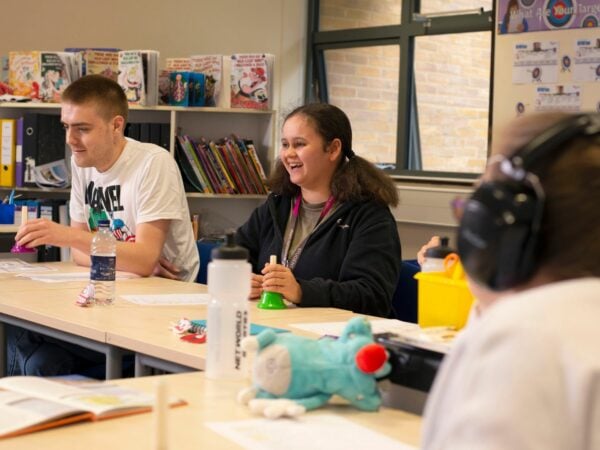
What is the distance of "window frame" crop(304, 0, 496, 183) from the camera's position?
5.23 meters

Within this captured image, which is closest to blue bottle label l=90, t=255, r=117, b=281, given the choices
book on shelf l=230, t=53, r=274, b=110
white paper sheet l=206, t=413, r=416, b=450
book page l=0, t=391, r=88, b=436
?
book page l=0, t=391, r=88, b=436

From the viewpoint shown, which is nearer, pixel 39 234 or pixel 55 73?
pixel 39 234

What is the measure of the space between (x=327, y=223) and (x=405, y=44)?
277 centimetres

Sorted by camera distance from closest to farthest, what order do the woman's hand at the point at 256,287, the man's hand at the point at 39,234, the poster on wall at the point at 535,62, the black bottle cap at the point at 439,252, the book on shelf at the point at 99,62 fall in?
the black bottle cap at the point at 439,252, the woman's hand at the point at 256,287, the man's hand at the point at 39,234, the poster on wall at the point at 535,62, the book on shelf at the point at 99,62

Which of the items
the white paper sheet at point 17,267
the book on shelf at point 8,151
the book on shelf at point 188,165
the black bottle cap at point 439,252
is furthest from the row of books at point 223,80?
the black bottle cap at point 439,252

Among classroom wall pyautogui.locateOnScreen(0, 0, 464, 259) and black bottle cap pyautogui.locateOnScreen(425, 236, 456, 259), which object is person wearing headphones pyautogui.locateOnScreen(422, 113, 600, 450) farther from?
classroom wall pyautogui.locateOnScreen(0, 0, 464, 259)

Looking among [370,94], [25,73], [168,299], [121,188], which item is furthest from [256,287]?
[370,94]

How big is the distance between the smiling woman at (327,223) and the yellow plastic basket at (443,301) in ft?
2.70

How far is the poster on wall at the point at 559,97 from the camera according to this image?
4574 mm

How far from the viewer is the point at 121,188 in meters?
3.40

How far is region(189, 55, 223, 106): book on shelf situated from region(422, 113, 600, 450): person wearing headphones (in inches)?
173

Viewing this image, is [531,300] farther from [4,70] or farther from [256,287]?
[4,70]

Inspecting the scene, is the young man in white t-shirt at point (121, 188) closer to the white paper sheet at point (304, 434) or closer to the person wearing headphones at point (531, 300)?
the white paper sheet at point (304, 434)

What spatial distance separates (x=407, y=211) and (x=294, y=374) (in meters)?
3.89
